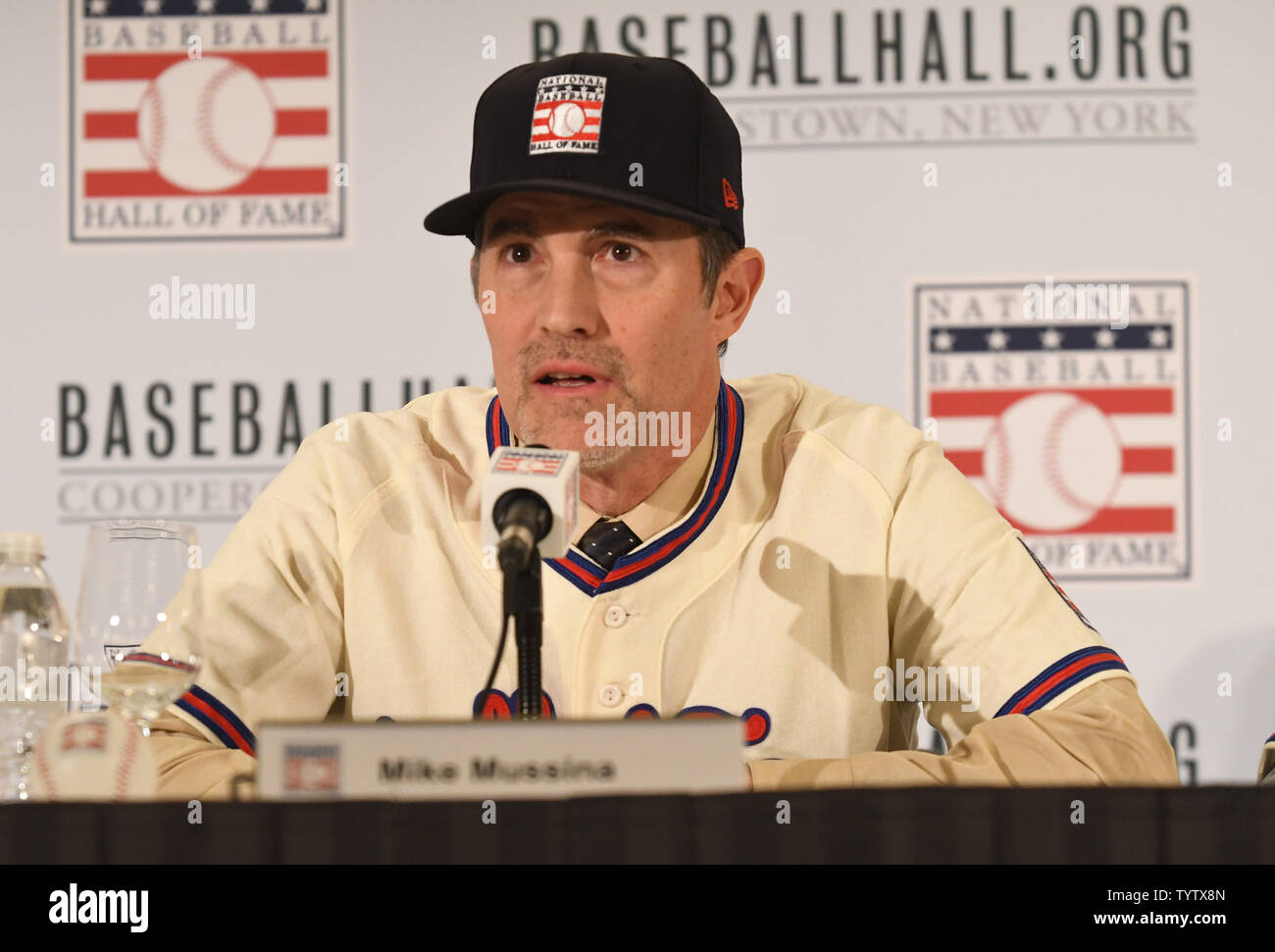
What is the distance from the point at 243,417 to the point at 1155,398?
78.9 inches

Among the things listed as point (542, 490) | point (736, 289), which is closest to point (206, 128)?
point (736, 289)

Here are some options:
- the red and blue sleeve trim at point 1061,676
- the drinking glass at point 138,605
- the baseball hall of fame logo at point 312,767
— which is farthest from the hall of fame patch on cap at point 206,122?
the baseball hall of fame logo at point 312,767

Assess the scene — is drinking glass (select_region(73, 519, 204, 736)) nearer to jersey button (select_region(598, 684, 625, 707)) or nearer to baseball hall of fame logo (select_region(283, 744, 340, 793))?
baseball hall of fame logo (select_region(283, 744, 340, 793))

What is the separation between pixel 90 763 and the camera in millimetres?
1054

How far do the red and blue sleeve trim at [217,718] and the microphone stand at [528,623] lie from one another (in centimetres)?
65

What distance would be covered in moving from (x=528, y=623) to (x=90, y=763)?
377 millimetres

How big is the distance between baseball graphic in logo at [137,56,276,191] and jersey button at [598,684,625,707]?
1747 millimetres

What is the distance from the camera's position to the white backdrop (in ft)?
9.47

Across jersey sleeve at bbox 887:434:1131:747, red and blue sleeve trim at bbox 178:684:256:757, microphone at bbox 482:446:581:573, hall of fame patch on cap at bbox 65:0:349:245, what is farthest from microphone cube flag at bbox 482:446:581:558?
hall of fame patch on cap at bbox 65:0:349:245

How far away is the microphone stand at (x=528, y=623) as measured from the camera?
1.19 m

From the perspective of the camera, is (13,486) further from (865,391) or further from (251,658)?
(865,391)

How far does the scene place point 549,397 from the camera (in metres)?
1.85
